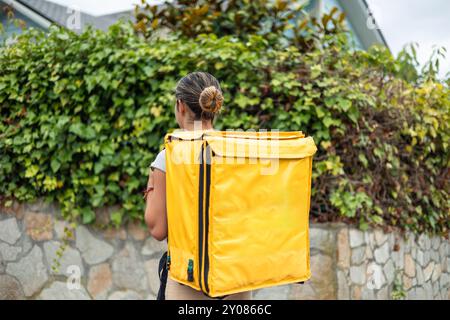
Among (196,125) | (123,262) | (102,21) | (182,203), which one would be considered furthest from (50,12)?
(182,203)

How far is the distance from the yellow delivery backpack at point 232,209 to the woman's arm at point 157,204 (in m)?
0.06

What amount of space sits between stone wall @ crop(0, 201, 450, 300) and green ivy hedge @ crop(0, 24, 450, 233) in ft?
0.58

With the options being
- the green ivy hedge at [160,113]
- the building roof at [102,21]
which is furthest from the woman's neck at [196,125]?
the building roof at [102,21]

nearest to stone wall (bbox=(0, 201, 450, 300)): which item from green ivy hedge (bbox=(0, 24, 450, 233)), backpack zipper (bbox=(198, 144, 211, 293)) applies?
green ivy hedge (bbox=(0, 24, 450, 233))

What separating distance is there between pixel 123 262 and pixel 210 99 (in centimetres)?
271

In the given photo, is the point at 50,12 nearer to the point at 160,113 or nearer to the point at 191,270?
the point at 160,113

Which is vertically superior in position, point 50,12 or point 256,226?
point 50,12

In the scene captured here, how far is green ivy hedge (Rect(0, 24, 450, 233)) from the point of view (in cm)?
407

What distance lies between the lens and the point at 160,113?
4105mm

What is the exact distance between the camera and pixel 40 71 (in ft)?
15.0

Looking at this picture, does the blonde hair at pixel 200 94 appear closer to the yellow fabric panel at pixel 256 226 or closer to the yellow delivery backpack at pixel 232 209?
the yellow delivery backpack at pixel 232 209

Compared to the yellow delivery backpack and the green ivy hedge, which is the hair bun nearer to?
the yellow delivery backpack

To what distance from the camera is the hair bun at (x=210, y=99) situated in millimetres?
1949

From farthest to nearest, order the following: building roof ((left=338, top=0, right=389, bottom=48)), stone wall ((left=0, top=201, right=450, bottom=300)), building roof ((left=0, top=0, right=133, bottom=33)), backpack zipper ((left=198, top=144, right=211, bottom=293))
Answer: building roof ((left=338, top=0, right=389, bottom=48))
building roof ((left=0, top=0, right=133, bottom=33))
stone wall ((left=0, top=201, right=450, bottom=300))
backpack zipper ((left=198, top=144, right=211, bottom=293))
